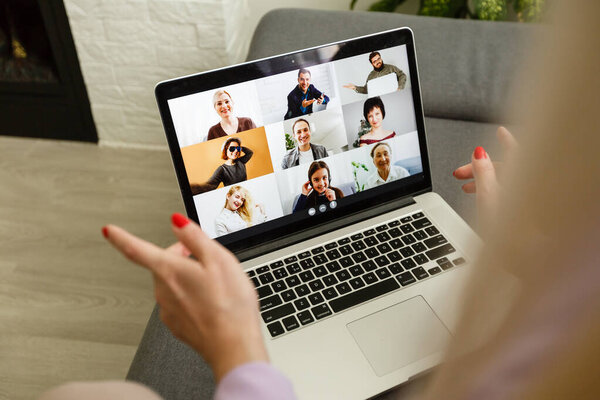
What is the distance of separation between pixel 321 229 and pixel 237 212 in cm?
15

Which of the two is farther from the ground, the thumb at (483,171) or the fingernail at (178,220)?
the fingernail at (178,220)

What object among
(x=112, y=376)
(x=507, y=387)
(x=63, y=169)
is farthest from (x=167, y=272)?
(x=63, y=169)

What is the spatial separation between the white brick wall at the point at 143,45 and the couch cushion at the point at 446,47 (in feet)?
→ 1.14

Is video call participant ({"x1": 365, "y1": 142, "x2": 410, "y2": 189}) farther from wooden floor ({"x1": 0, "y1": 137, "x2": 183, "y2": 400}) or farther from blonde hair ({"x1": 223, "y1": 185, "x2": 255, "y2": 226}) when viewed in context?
wooden floor ({"x1": 0, "y1": 137, "x2": 183, "y2": 400})

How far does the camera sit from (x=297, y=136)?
2.64 feet

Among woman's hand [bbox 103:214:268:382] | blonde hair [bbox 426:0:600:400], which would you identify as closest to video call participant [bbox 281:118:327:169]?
woman's hand [bbox 103:214:268:382]

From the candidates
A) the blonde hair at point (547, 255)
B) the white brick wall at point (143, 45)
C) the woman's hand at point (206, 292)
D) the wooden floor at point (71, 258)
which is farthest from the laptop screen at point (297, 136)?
the white brick wall at point (143, 45)

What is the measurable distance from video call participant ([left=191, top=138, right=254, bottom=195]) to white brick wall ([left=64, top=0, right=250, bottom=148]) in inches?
36.5

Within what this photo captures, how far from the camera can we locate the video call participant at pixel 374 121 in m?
0.83

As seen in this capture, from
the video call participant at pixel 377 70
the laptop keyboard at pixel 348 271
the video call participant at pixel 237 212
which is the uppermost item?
the video call participant at pixel 377 70

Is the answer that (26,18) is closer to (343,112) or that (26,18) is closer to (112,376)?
(112,376)

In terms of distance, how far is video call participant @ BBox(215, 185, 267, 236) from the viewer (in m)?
0.78

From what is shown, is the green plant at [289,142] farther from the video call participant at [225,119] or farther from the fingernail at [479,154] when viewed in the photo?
the fingernail at [479,154]

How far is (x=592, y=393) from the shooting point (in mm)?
220
